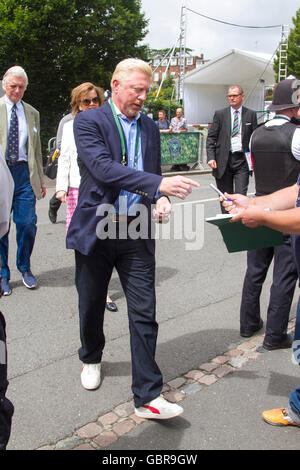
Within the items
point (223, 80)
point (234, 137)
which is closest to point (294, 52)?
point (223, 80)

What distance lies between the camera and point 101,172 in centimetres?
265

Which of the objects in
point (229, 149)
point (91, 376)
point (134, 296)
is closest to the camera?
point (134, 296)

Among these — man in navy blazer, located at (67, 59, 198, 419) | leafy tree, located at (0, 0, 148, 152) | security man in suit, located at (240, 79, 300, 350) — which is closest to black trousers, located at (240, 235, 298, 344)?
security man in suit, located at (240, 79, 300, 350)

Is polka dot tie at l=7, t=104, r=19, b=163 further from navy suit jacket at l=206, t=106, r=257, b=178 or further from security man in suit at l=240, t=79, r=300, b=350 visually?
navy suit jacket at l=206, t=106, r=257, b=178

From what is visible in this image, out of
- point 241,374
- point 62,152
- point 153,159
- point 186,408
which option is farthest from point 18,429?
point 62,152

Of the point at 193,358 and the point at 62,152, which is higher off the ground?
the point at 62,152

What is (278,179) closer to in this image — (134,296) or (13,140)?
(134,296)

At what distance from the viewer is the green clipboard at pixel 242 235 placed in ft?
8.47

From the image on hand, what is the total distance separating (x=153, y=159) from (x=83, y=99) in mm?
1501

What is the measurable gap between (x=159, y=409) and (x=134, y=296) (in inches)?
25.2

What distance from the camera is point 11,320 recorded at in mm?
4289

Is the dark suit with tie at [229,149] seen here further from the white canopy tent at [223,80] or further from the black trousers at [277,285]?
the white canopy tent at [223,80]
